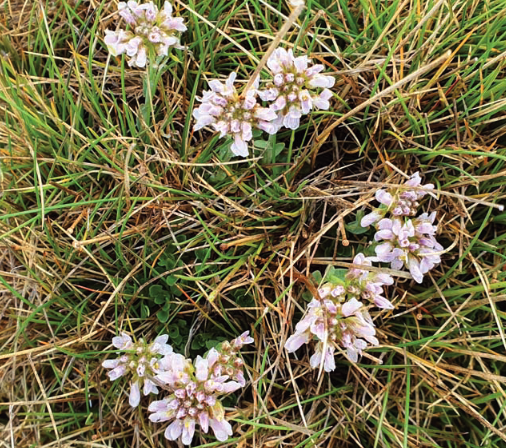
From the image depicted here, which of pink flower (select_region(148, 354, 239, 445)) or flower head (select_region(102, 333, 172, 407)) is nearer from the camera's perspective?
pink flower (select_region(148, 354, 239, 445))

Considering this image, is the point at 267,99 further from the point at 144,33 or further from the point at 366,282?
the point at 366,282

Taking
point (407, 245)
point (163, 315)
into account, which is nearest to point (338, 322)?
point (407, 245)

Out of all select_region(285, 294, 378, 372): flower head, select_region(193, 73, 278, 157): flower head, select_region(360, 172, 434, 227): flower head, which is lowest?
select_region(285, 294, 378, 372): flower head

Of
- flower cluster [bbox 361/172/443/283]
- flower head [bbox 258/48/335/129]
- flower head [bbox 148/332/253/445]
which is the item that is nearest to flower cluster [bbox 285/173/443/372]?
flower cluster [bbox 361/172/443/283]

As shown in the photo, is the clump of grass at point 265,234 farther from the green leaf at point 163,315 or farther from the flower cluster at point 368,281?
the flower cluster at point 368,281

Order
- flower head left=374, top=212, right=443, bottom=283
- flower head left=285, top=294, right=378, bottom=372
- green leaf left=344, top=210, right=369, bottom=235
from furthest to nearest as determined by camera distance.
→ green leaf left=344, top=210, right=369, bottom=235
flower head left=374, top=212, right=443, bottom=283
flower head left=285, top=294, right=378, bottom=372

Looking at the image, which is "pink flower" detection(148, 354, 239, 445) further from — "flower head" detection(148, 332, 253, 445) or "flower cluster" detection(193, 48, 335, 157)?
"flower cluster" detection(193, 48, 335, 157)

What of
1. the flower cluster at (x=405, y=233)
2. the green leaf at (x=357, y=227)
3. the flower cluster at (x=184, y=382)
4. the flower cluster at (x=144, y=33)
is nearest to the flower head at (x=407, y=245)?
the flower cluster at (x=405, y=233)
